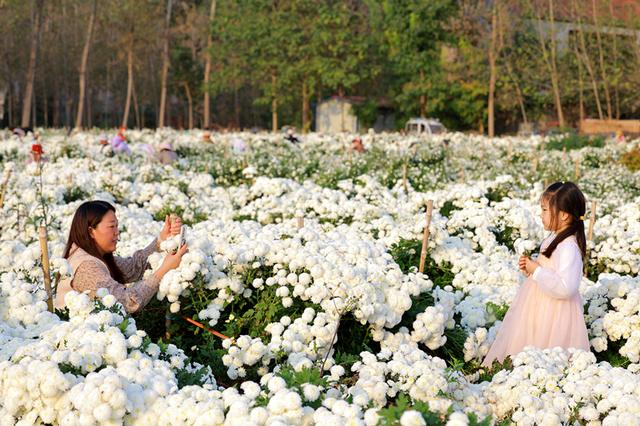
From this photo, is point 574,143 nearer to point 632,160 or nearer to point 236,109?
point 632,160

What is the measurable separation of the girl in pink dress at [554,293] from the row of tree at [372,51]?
28835 mm

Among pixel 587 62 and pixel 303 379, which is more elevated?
pixel 587 62

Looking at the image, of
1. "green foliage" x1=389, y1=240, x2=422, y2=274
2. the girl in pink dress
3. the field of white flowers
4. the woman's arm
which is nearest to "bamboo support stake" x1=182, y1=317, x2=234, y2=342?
the field of white flowers

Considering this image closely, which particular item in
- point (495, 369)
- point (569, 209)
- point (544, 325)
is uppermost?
point (569, 209)

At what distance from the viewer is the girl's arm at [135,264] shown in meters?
4.93

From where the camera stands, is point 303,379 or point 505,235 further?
point 505,235

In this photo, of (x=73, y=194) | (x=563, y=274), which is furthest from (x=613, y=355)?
(x=73, y=194)

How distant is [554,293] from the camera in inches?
176

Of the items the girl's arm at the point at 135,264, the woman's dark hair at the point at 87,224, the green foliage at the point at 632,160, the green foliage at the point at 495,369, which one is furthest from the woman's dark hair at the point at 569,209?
the green foliage at the point at 632,160

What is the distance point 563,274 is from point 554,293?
128mm

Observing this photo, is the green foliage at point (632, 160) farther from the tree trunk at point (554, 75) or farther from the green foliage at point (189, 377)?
the tree trunk at point (554, 75)

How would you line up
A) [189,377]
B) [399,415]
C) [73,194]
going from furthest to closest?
[73,194], [189,377], [399,415]

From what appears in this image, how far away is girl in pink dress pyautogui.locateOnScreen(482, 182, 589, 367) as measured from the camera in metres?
4.50

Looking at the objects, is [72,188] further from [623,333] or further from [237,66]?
[237,66]
